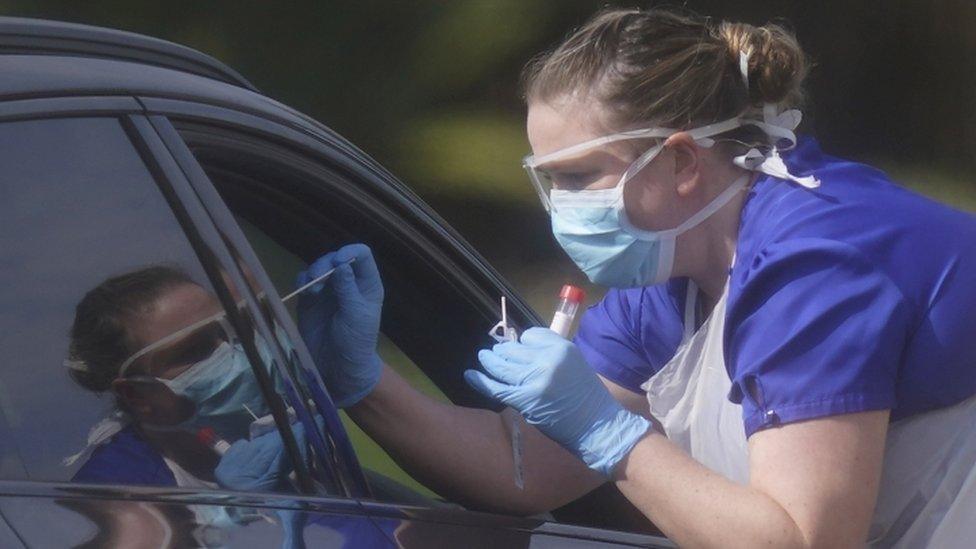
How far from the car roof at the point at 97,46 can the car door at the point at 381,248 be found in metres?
0.11

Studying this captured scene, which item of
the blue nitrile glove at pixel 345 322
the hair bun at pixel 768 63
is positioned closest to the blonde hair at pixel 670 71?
the hair bun at pixel 768 63

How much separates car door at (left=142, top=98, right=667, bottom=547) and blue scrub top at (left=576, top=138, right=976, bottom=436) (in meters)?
0.33

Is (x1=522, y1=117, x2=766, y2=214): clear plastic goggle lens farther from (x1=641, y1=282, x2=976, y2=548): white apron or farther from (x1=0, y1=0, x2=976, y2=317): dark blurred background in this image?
(x1=0, y1=0, x2=976, y2=317): dark blurred background

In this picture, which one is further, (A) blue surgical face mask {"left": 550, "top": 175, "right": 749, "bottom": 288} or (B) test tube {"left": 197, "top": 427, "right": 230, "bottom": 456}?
(A) blue surgical face mask {"left": 550, "top": 175, "right": 749, "bottom": 288}

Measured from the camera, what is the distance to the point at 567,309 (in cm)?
206

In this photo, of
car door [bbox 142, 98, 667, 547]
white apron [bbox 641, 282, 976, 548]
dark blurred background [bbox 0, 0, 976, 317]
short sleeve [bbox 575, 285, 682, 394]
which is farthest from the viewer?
dark blurred background [bbox 0, 0, 976, 317]

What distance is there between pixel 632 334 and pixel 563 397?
31 cm

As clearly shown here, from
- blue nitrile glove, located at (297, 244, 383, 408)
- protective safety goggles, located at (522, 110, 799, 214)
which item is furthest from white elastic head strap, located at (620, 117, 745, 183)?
blue nitrile glove, located at (297, 244, 383, 408)

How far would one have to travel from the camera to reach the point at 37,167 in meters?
1.31

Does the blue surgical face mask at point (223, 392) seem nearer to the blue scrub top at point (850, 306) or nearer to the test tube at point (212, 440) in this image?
the test tube at point (212, 440)

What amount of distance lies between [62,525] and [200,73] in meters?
0.70

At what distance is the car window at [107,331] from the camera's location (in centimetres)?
127

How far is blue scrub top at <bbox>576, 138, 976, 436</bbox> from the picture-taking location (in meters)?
1.70

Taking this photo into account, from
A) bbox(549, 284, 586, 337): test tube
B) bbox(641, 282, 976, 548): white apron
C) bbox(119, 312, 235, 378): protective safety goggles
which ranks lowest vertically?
bbox(641, 282, 976, 548): white apron
